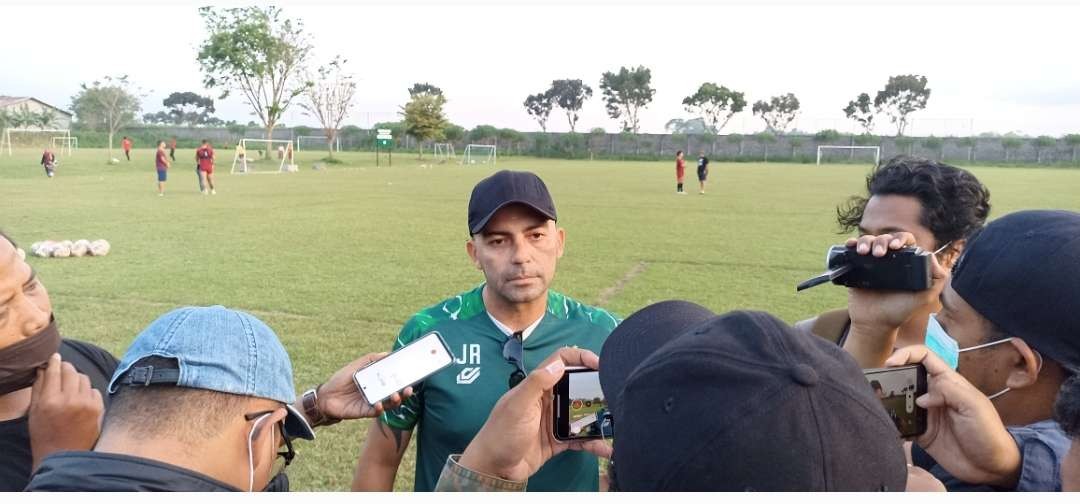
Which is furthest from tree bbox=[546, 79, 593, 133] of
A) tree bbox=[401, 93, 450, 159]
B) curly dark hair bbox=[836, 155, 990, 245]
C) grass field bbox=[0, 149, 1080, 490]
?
curly dark hair bbox=[836, 155, 990, 245]

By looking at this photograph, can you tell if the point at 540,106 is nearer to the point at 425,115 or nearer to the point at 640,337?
the point at 425,115

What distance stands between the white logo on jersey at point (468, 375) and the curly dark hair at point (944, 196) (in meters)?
1.85

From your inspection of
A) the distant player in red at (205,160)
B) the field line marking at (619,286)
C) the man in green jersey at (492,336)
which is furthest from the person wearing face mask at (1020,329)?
the distant player in red at (205,160)

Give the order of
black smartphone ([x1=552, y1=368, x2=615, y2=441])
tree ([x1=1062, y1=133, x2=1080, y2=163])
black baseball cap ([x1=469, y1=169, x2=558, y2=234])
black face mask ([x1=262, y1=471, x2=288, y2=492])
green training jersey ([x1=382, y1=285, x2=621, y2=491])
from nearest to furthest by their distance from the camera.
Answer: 1. black face mask ([x1=262, y1=471, x2=288, y2=492])
2. black smartphone ([x1=552, y1=368, x2=615, y2=441])
3. green training jersey ([x1=382, y1=285, x2=621, y2=491])
4. black baseball cap ([x1=469, y1=169, x2=558, y2=234])
5. tree ([x1=1062, y1=133, x2=1080, y2=163])

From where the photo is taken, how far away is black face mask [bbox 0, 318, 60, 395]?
7.16 ft

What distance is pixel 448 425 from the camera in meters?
2.55

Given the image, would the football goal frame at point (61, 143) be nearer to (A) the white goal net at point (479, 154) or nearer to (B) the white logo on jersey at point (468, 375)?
(A) the white goal net at point (479, 154)

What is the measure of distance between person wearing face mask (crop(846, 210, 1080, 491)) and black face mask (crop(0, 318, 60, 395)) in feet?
8.18

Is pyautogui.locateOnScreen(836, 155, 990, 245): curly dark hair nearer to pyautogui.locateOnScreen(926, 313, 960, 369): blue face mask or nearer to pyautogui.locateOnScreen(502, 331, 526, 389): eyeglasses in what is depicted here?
pyautogui.locateOnScreen(926, 313, 960, 369): blue face mask

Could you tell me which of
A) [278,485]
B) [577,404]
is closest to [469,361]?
[577,404]

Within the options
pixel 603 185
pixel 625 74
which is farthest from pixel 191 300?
pixel 625 74

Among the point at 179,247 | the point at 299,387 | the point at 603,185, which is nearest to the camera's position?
the point at 299,387

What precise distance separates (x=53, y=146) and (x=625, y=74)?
6246 cm
